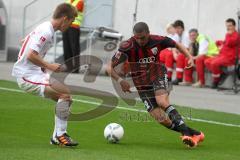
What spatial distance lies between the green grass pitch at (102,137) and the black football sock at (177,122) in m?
0.24

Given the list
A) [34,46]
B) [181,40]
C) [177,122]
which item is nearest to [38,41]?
[34,46]

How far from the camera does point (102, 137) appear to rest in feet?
41.8

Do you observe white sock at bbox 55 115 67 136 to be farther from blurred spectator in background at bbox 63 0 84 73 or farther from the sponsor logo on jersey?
blurred spectator in background at bbox 63 0 84 73

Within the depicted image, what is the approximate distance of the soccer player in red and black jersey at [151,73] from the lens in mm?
12219

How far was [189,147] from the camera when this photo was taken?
1201 centimetres

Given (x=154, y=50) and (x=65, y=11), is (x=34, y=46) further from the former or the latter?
(x=154, y=50)

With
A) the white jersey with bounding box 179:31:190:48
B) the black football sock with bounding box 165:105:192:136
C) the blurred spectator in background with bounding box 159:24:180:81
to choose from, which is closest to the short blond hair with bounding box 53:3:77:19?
the black football sock with bounding box 165:105:192:136

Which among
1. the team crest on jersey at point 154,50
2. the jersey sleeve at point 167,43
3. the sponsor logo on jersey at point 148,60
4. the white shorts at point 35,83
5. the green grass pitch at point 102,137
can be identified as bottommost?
the green grass pitch at point 102,137

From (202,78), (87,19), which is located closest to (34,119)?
(202,78)

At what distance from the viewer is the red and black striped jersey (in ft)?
40.8

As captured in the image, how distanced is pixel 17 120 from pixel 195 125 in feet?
10.2

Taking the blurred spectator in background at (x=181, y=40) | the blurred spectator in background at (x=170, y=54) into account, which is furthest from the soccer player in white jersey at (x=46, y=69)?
the blurred spectator in background at (x=170, y=54)

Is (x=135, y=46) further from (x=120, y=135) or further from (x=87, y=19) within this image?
(x=87, y=19)

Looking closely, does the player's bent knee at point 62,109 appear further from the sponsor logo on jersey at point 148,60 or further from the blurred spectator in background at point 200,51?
the blurred spectator in background at point 200,51
